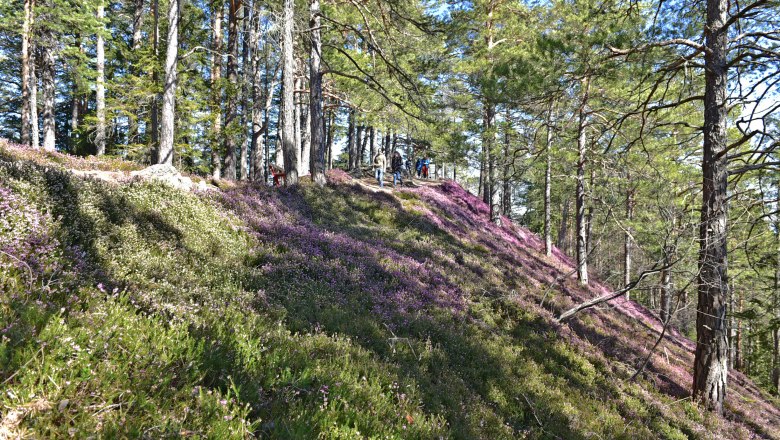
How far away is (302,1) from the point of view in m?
13.5

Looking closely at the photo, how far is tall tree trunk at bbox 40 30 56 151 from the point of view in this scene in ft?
62.7

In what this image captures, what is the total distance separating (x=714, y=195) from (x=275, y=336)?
336 inches

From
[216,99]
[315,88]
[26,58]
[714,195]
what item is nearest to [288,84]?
[315,88]

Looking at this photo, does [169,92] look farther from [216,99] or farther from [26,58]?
[26,58]

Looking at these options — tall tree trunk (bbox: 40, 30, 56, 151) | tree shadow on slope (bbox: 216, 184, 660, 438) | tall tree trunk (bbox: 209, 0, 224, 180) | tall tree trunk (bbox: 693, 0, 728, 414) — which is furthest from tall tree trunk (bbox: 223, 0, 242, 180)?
tall tree trunk (bbox: 693, 0, 728, 414)

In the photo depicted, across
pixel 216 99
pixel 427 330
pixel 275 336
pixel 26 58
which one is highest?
pixel 26 58

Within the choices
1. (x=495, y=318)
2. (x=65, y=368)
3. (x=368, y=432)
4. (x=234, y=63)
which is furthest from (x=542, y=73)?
(x=234, y=63)

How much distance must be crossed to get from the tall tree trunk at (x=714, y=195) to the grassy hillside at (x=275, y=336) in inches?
51.8

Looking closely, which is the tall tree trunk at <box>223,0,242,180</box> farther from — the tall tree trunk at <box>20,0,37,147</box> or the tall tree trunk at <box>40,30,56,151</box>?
the tall tree trunk at <box>40,30,56,151</box>

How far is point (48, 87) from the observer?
850 inches

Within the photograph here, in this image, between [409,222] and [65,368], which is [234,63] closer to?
[409,222]

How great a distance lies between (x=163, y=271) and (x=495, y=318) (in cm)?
693

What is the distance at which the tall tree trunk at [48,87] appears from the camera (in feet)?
62.7

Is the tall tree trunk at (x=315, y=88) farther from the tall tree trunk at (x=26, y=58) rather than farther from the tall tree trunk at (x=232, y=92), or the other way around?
the tall tree trunk at (x=26, y=58)
